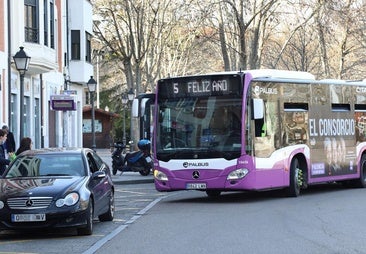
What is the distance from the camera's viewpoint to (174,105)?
18.2m

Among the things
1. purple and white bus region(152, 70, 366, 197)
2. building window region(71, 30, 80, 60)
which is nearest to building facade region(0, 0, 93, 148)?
building window region(71, 30, 80, 60)

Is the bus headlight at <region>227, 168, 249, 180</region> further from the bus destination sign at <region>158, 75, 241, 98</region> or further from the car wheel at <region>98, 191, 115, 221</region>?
the car wheel at <region>98, 191, 115, 221</region>

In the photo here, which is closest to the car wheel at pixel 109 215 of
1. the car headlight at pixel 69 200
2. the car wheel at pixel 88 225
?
the car wheel at pixel 88 225

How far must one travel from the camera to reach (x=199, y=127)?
698 inches

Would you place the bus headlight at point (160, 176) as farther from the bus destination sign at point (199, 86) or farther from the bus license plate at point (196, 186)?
the bus destination sign at point (199, 86)

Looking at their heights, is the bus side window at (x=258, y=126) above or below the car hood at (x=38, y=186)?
above

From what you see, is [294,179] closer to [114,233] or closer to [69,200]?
[114,233]

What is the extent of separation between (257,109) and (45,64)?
51.9 ft

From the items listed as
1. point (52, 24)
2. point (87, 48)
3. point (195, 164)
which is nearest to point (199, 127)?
point (195, 164)

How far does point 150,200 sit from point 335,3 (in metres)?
20.3

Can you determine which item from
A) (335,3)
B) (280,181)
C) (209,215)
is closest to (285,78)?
(280,181)

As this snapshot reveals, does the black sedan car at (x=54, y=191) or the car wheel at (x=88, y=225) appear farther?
the car wheel at (x=88, y=225)

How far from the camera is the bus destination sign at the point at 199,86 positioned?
17719 millimetres

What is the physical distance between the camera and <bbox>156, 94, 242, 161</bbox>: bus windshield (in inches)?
689
